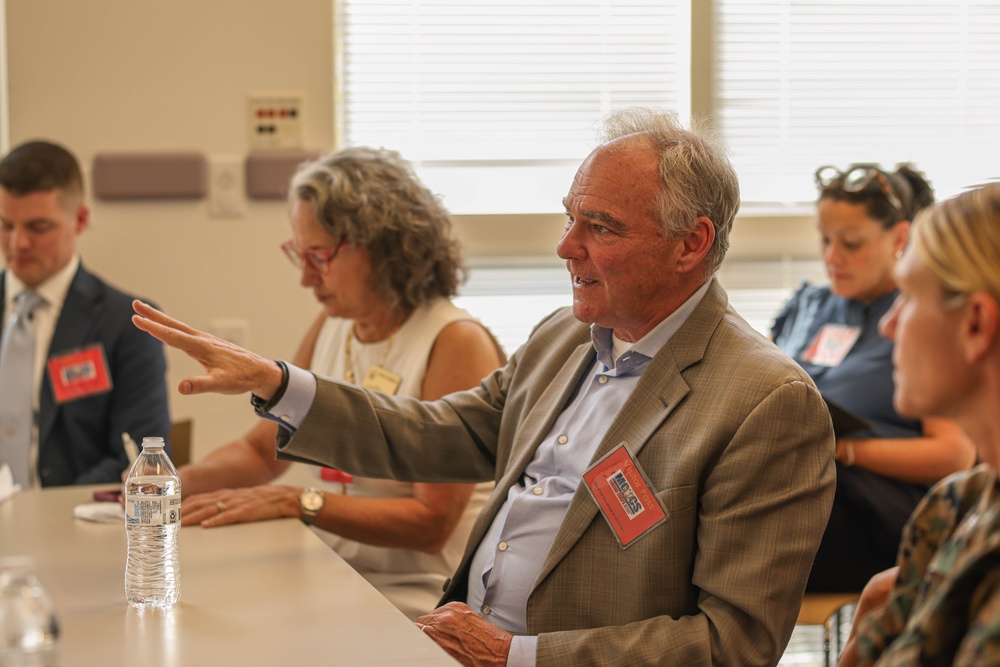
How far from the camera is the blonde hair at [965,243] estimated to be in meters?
1.12

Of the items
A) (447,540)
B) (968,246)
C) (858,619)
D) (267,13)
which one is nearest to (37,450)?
(447,540)

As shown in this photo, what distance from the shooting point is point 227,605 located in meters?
1.73

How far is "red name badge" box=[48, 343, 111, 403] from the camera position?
10.7ft

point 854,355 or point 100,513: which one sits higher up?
point 854,355

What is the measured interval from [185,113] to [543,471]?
243cm

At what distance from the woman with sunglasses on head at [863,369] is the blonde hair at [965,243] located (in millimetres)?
1741

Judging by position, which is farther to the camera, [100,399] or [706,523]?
[100,399]

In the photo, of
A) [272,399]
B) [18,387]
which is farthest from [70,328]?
[272,399]

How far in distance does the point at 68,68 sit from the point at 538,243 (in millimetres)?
1827

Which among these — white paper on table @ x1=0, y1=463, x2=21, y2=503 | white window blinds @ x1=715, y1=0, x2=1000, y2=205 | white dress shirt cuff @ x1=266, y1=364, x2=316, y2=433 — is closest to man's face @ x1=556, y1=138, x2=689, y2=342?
white dress shirt cuff @ x1=266, y1=364, x2=316, y2=433

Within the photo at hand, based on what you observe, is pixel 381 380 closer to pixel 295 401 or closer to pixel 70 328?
pixel 295 401

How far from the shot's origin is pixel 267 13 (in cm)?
392

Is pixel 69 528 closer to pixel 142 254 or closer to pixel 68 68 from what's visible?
pixel 142 254

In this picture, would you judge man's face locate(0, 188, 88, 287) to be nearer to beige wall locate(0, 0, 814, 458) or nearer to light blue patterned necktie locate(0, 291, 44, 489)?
light blue patterned necktie locate(0, 291, 44, 489)
